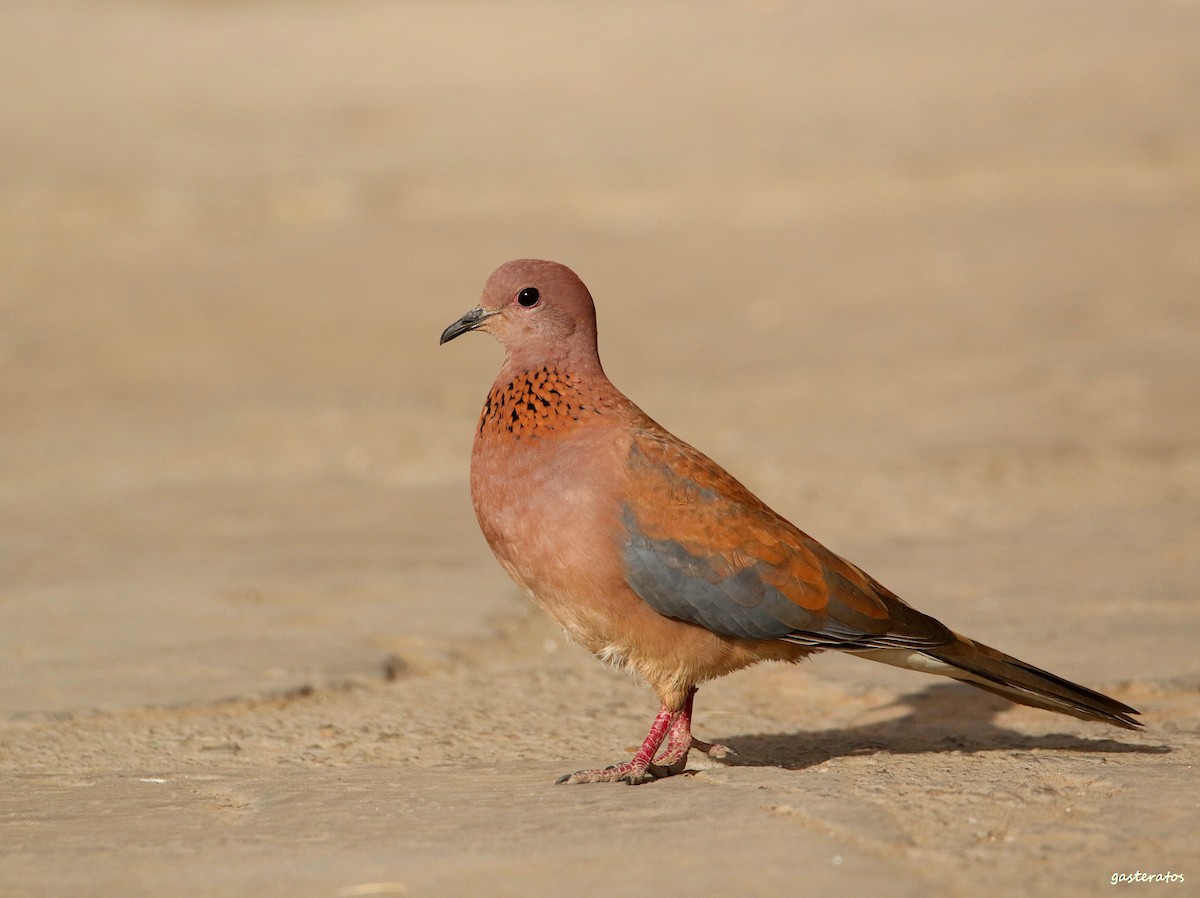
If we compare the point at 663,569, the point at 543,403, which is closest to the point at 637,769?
the point at 663,569

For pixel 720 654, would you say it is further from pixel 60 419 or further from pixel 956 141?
pixel 956 141

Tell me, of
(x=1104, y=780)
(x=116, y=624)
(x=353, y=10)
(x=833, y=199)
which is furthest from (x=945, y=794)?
(x=353, y=10)

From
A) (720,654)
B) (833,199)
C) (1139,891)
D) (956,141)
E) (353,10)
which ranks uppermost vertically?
(353,10)

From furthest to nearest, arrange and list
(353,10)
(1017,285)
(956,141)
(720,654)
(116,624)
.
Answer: (353,10)
(956,141)
(1017,285)
(116,624)
(720,654)

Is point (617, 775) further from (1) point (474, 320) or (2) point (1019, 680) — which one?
(1) point (474, 320)

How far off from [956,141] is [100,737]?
1712 cm

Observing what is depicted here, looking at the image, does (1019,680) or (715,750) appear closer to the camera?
(1019,680)

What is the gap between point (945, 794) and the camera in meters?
4.00

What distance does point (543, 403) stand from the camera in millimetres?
4672

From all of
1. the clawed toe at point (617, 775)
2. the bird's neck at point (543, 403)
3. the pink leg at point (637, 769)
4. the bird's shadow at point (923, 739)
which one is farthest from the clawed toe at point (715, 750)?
the bird's neck at point (543, 403)

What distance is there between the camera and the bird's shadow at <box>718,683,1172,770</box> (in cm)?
479

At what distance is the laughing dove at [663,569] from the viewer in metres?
4.41

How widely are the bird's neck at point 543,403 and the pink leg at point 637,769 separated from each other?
84 centimetres

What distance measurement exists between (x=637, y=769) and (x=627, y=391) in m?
7.07
